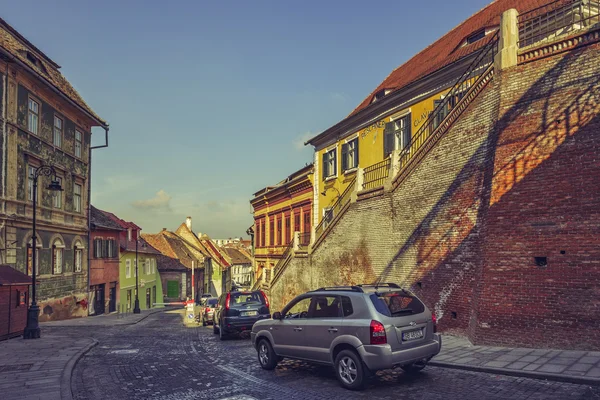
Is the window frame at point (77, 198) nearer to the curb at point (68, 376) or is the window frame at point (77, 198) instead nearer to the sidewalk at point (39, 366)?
the sidewalk at point (39, 366)

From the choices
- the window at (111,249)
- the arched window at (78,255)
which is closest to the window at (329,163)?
the arched window at (78,255)

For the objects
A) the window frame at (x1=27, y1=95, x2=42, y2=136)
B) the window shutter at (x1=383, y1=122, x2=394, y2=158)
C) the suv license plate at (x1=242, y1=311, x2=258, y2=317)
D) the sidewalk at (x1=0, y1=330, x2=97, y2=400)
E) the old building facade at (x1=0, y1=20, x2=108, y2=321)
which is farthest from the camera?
the window frame at (x1=27, y1=95, x2=42, y2=136)

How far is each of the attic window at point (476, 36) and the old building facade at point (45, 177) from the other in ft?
63.0

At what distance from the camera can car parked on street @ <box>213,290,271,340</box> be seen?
15797 millimetres

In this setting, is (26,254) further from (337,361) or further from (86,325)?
(337,361)

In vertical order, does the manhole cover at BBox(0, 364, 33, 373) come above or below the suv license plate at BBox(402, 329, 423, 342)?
below

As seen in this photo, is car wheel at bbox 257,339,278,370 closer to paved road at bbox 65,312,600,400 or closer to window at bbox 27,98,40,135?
paved road at bbox 65,312,600,400

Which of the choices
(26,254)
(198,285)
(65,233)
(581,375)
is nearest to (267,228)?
(65,233)

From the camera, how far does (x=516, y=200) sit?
11.3 metres

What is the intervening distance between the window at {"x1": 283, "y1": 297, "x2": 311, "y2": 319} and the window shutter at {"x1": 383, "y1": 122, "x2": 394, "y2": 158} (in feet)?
43.1

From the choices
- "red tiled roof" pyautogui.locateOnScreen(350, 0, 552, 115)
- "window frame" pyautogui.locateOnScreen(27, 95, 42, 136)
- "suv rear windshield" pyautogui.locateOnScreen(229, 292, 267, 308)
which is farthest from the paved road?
"window frame" pyautogui.locateOnScreen(27, 95, 42, 136)

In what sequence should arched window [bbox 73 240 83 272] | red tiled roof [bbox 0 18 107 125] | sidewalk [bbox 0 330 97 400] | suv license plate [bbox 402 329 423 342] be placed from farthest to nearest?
arched window [bbox 73 240 83 272], red tiled roof [bbox 0 18 107 125], sidewalk [bbox 0 330 97 400], suv license plate [bbox 402 329 423 342]

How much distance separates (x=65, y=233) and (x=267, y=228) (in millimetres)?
15329

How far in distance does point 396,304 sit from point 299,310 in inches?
86.0
